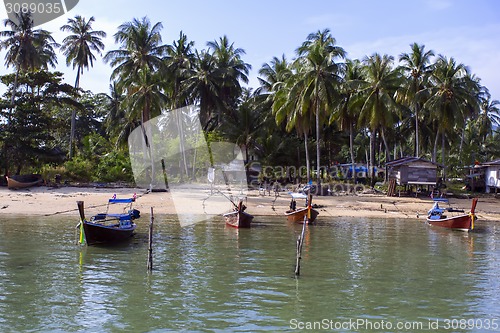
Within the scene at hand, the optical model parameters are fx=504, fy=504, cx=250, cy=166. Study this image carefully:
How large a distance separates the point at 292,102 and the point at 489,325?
32.4 m

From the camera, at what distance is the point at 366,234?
977 inches

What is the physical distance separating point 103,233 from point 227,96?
3653cm

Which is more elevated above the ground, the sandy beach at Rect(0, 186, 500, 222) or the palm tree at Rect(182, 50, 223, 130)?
the palm tree at Rect(182, 50, 223, 130)

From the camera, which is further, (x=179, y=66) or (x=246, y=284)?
(x=179, y=66)

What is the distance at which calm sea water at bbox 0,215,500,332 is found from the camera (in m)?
11.9

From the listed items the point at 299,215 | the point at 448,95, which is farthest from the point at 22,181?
the point at 448,95

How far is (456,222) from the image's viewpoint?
27000 millimetres

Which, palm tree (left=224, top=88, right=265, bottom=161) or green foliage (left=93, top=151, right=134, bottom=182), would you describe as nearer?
green foliage (left=93, top=151, right=134, bottom=182)

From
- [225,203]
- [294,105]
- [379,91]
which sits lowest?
[225,203]

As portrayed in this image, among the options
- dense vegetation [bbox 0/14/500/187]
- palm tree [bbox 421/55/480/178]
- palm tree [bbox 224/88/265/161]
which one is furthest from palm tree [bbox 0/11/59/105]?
palm tree [bbox 421/55/480/178]

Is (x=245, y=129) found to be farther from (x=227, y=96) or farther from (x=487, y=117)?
(x=487, y=117)

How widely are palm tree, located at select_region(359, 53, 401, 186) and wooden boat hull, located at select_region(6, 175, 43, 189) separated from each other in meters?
26.8

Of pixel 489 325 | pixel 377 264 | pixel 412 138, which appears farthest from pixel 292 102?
pixel 489 325

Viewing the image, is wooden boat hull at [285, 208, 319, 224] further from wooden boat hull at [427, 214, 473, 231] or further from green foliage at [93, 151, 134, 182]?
green foliage at [93, 151, 134, 182]
